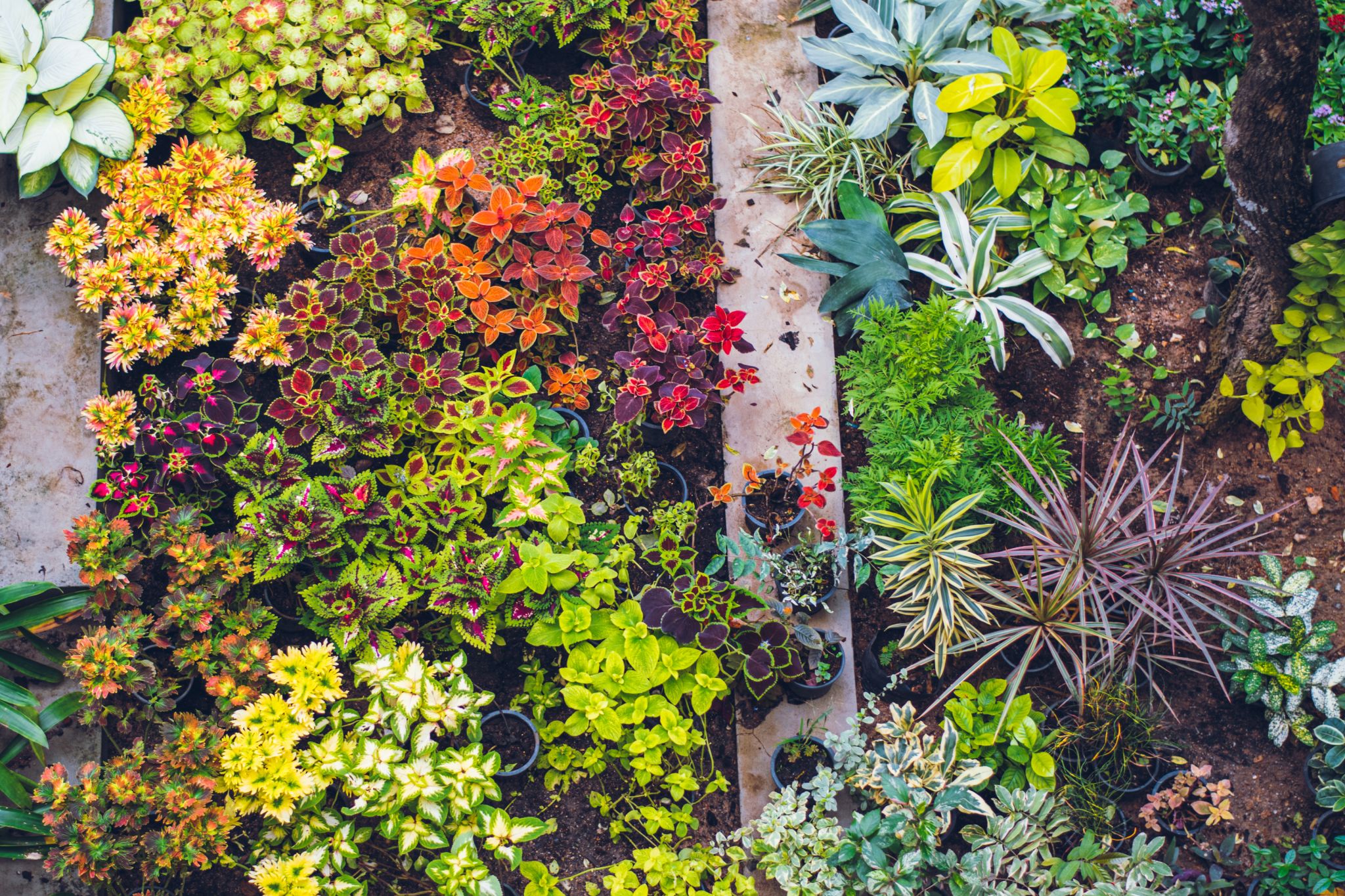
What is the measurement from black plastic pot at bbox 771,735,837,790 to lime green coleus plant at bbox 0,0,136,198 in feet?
10.8

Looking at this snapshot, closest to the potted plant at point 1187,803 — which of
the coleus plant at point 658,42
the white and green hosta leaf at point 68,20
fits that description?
the coleus plant at point 658,42

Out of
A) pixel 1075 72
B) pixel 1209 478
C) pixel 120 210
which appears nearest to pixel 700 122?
pixel 1075 72

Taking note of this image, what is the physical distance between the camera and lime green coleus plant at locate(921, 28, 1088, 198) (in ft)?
12.4

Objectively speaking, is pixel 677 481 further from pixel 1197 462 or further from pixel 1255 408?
pixel 1255 408

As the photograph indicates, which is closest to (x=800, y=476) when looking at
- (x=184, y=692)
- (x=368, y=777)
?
(x=368, y=777)

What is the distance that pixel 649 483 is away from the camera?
11.0ft

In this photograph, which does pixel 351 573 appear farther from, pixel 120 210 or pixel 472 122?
pixel 472 122

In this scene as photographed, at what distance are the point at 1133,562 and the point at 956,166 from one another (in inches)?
70.0

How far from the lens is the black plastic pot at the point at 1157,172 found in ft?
12.9

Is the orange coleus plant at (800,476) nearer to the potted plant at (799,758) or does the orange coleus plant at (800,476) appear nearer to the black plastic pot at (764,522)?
the black plastic pot at (764,522)

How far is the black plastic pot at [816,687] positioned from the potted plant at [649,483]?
78 cm

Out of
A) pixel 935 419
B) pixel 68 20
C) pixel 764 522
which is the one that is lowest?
pixel 764 522

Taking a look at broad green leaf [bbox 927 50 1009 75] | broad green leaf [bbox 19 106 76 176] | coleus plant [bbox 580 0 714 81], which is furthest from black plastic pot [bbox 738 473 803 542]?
broad green leaf [bbox 19 106 76 176]

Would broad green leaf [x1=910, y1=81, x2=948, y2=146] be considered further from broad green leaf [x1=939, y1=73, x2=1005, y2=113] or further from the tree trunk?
the tree trunk
